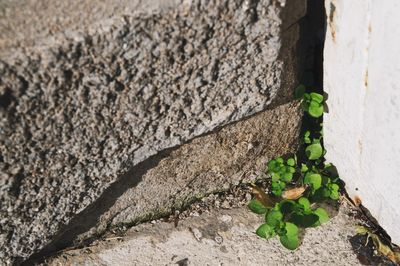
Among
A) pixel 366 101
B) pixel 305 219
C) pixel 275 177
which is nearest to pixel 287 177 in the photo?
pixel 275 177

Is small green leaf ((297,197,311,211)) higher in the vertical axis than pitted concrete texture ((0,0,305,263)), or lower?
lower

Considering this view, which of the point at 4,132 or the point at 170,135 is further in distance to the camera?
the point at 170,135

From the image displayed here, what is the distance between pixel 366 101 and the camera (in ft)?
5.46

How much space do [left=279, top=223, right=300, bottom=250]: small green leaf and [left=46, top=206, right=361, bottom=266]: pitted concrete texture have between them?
0.06 metres

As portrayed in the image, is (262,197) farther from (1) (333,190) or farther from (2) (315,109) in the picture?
(2) (315,109)

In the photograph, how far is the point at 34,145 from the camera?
151 centimetres

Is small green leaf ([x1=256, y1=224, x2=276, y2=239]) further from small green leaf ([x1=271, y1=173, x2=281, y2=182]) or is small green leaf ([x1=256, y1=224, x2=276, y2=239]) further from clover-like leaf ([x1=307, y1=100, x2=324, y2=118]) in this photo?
clover-like leaf ([x1=307, y1=100, x2=324, y2=118])

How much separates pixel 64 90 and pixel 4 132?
179mm

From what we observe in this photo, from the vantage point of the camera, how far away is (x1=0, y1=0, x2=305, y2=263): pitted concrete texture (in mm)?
→ 1373

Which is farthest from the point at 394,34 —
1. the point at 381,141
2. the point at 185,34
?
the point at 185,34

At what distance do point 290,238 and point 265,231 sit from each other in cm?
8

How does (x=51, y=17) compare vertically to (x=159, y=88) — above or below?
above

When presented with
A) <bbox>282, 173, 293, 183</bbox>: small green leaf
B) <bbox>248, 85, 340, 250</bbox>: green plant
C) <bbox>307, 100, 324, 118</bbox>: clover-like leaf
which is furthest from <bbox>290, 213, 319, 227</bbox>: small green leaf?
<bbox>307, 100, 324, 118</bbox>: clover-like leaf

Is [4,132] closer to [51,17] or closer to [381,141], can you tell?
[51,17]
